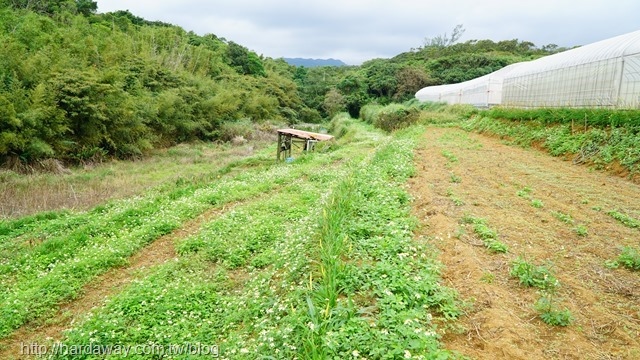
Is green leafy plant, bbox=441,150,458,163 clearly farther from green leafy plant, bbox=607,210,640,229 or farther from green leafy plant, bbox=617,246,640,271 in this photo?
green leafy plant, bbox=617,246,640,271

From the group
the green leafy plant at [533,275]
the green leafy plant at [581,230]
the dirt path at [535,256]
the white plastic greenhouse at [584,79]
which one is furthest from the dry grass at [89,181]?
the white plastic greenhouse at [584,79]

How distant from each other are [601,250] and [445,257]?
2020 mm

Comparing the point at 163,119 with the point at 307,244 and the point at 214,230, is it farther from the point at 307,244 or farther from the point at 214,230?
the point at 307,244

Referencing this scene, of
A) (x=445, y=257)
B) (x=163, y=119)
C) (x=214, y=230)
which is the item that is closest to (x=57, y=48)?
(x=163, y=119)

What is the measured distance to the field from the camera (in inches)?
130

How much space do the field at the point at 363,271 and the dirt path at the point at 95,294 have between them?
3 cm

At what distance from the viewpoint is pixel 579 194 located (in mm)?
7340

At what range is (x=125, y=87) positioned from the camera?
79.9 feet

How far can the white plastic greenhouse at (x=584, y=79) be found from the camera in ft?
39.6

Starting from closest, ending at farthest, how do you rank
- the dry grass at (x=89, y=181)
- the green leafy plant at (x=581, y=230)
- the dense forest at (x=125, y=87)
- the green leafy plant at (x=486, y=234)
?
the green leafy plant at (x=486, y=234) → the green leafy plant at (x=581, y=230) → the dry grass at (x=89, y=181) → the dense forest at (x=125, y=87)

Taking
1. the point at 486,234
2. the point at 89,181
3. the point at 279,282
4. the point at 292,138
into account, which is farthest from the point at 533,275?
the point at 292,138

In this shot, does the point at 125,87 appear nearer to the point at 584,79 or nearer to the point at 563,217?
the point at 584,79

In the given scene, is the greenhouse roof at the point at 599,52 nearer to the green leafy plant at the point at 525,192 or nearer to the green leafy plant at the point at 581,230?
the green leafy plant at the point at 525,192

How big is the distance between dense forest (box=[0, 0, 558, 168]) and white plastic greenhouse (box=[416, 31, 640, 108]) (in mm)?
21518
